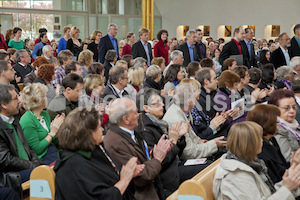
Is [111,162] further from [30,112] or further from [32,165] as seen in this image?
[30,112]

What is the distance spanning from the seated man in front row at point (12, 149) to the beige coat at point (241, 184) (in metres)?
1.74

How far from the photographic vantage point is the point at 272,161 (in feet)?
9.73

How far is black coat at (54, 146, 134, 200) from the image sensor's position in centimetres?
237

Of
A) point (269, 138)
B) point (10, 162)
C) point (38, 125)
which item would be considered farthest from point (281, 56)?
point (10, 162)

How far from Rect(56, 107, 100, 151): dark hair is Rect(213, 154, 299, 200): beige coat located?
929 mm

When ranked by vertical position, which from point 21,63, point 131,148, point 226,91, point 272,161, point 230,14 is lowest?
point 272,161

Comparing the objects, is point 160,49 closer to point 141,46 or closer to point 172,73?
point 141,46

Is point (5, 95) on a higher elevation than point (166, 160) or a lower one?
higher

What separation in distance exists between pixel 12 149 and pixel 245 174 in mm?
2094

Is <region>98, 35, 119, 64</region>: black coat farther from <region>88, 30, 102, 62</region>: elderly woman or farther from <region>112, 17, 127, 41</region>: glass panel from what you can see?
<region>112, 17, 127, 41</region>: glass panel

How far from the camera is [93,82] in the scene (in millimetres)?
5055

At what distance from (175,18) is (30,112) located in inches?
779

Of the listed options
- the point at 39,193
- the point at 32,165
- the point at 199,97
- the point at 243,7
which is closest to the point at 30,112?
the point at 32,165

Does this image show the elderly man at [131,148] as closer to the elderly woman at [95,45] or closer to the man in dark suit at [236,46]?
the man in dark suit at [236,46]
